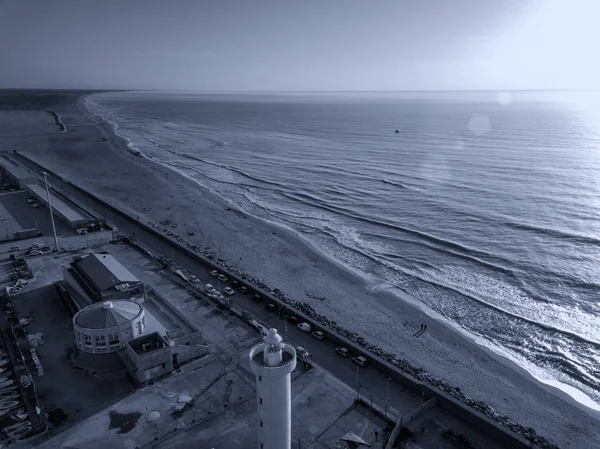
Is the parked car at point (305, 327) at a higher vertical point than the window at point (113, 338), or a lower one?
lower

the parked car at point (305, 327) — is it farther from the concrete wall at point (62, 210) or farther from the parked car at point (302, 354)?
the concrete wall at point (62, 210)

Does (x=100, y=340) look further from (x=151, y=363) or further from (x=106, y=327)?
(x=151, y=363)

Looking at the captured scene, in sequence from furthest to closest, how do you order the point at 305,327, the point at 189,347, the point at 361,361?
the point at 305,327
the point at 361,361
the point at 189,347

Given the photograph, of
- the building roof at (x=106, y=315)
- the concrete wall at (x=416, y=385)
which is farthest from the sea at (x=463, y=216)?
the building roof at (x=106, y=315)

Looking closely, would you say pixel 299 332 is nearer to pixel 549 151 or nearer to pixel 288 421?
pixel 288 421

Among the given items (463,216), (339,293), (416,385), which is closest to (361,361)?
(416,385)

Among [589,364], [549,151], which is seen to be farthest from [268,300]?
[549,151]
